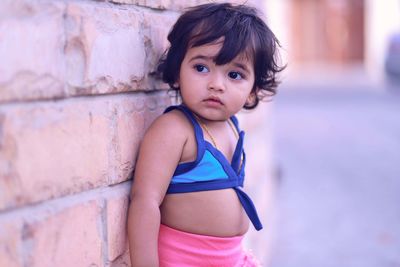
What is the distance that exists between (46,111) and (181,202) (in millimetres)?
576

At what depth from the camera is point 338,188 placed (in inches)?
267

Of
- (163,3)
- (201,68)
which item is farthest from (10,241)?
(163,3)

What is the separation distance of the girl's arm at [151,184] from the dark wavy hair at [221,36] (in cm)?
20

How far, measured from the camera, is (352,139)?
379 inches

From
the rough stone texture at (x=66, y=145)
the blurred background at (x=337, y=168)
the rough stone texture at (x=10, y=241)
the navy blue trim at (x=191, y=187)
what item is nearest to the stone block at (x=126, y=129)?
the rough stone texture at (x=66, y=145)

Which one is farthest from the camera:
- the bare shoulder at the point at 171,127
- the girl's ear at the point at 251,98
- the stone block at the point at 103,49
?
the girl's ear at the point at 251,98

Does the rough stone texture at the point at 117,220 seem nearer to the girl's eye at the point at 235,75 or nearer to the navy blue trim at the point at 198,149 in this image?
the navy blue trim at the point at 198,149

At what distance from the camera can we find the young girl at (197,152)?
1.83m

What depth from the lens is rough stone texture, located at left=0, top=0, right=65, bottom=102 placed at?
4.35 ft

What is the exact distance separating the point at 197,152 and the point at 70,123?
455 millimetres

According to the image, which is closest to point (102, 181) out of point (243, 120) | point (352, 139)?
point (243, 120)

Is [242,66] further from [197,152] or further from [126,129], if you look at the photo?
[126,129]

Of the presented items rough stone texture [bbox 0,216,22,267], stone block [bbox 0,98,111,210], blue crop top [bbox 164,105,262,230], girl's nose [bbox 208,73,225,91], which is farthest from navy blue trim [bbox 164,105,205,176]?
rough stone texture [bbox 0,216,22,267]

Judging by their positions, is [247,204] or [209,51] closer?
[209,51]
